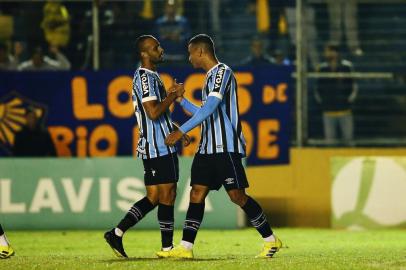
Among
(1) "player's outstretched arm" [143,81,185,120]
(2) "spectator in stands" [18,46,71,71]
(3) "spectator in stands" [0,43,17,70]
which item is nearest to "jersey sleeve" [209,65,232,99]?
(1) "player's outstretched arm" [143,81,185,120]

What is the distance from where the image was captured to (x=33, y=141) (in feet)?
55.1

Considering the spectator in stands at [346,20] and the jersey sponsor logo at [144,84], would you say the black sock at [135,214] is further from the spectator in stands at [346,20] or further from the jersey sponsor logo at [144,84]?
the spectator in stands at [346,20]

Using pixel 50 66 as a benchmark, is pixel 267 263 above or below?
below

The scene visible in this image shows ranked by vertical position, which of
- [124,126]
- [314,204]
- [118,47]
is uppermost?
[118,47]

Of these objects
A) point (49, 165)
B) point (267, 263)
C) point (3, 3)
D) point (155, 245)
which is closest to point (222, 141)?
point (267, 263)

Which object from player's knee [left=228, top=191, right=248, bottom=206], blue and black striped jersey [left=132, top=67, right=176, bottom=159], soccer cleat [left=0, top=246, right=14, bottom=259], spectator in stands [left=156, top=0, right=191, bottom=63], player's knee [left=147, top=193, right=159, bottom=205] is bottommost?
soccer cleat [left=0, top=246, right=14, bottom=259]

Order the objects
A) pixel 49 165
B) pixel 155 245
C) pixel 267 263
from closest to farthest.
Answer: pixel 267 263 < pixel 155 245 < pixel 49 165

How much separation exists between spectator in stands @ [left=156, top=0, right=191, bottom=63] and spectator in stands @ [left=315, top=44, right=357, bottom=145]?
6.66 feet

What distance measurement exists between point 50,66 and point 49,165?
5.35 feet

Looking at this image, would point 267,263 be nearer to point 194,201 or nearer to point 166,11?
point 194,201

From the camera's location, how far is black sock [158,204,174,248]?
1108 cm

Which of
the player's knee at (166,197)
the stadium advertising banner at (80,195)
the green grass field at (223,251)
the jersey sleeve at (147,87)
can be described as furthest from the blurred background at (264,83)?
the jersey sleeve at (147,87)

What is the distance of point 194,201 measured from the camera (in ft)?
35.2

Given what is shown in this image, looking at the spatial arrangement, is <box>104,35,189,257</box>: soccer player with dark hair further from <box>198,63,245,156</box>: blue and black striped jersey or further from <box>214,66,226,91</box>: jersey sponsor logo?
<box>214,66,226,91</box>: jersey sponsor logo
